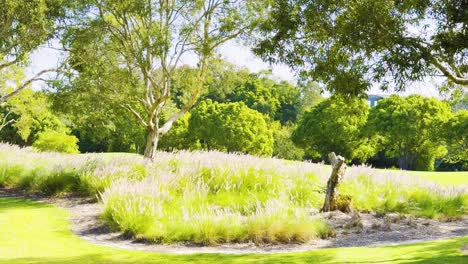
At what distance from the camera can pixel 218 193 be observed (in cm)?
1151

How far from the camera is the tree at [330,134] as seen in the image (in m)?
45.6

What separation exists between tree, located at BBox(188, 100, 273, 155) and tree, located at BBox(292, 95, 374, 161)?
3419 mm

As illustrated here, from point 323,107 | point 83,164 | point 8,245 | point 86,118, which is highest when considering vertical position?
point 323,107

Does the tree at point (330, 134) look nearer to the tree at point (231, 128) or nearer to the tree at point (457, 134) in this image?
the tree at point (231, 128)

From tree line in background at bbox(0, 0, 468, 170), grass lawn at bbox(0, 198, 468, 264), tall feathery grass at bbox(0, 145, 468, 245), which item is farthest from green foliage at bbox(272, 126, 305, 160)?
grass lawn at bbox(0, 198, 468, 264)

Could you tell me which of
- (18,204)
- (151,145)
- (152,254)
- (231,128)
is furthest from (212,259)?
(231,128)

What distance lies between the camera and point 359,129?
46312mm

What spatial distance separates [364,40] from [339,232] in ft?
14.3

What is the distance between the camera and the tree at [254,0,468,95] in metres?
5.85

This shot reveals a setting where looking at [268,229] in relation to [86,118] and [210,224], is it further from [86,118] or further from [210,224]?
[86,118]

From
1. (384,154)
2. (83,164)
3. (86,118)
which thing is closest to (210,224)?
(83,164)

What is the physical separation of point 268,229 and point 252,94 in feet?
184

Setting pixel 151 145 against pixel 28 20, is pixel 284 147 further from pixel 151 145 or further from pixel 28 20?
pixel 28 20

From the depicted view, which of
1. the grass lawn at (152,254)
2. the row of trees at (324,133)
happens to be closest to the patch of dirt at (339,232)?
the grass lawn at (152,254)
